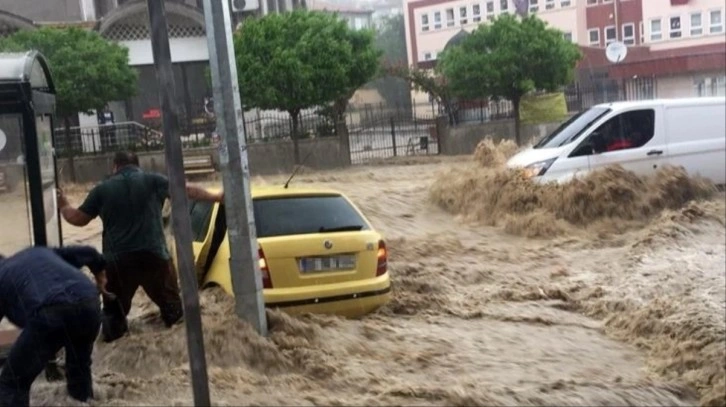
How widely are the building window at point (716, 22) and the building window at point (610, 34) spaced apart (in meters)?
1.81

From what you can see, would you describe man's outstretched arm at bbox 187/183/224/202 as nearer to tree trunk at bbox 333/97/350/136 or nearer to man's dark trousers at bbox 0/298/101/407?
man's dark trousers at bbox 0/298/101/407

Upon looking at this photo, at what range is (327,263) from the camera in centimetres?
856

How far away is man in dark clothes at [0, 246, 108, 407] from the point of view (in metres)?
5.63

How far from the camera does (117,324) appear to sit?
7.91 m

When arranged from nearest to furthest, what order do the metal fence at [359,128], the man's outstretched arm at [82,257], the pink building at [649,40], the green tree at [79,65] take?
the man's outstretched arm at [82,257], the pink building at [649,40], the green tree at [79,65], the metal fence at [359,128]

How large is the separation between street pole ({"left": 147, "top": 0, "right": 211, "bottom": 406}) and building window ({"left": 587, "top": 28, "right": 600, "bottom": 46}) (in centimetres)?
1559

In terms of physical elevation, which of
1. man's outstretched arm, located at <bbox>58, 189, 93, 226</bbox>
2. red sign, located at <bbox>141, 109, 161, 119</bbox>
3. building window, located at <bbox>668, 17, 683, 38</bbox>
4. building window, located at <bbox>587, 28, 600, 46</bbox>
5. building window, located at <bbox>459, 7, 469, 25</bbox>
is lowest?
man's outstretched arm, located at <bbox>58, 189, 93, 226</bbox>

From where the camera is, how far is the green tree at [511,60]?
2636cm

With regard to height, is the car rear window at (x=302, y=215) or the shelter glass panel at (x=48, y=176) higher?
the shelter glass panel at (x=48, y=176)

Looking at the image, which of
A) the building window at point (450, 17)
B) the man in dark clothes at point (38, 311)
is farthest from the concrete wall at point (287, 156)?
the man in dark clothes at point (38, 311)

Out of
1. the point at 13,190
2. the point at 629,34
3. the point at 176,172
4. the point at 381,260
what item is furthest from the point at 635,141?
the point at 176,172

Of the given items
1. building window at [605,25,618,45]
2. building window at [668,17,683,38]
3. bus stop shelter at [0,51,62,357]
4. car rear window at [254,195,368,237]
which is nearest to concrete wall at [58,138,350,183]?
building window at [605,25,618,45]

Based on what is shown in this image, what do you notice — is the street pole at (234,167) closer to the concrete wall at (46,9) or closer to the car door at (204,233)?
the car door at (204,233)

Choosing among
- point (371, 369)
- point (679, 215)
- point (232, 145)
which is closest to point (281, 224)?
point (232, 145)
